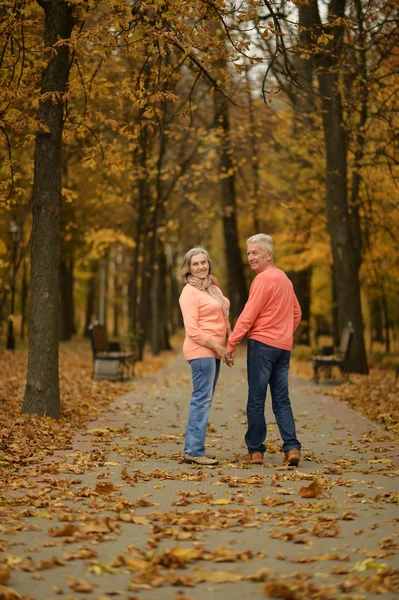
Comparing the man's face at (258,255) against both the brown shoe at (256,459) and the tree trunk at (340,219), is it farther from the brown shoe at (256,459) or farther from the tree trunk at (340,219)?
the tree trunk at (340,219)

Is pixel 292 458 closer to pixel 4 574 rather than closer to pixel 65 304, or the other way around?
pixel 4 574

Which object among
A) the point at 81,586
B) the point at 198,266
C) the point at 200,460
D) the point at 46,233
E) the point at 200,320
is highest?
the point at 46,233

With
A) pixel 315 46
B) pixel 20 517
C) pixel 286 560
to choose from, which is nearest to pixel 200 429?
pixel 20 517

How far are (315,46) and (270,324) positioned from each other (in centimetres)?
377

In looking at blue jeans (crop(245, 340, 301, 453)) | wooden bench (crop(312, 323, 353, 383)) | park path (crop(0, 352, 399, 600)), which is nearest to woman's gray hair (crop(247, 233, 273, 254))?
blue jeans (crop(245, 340, 301, 453))

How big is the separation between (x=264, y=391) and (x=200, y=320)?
968 mm

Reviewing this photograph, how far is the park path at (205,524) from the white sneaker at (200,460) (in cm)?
14

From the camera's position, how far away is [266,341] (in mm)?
8227

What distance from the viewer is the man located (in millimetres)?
8172

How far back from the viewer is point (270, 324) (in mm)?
8234

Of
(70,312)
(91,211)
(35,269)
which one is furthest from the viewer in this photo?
(70,312)

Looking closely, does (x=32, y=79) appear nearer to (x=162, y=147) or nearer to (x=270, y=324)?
(x=270, y=324)

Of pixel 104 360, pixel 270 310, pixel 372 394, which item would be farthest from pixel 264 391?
pixel 104 360

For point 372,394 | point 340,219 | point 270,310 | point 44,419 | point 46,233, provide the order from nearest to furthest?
point 270,310, point 44,419, point 46,233, point 372,394, point 340,219
